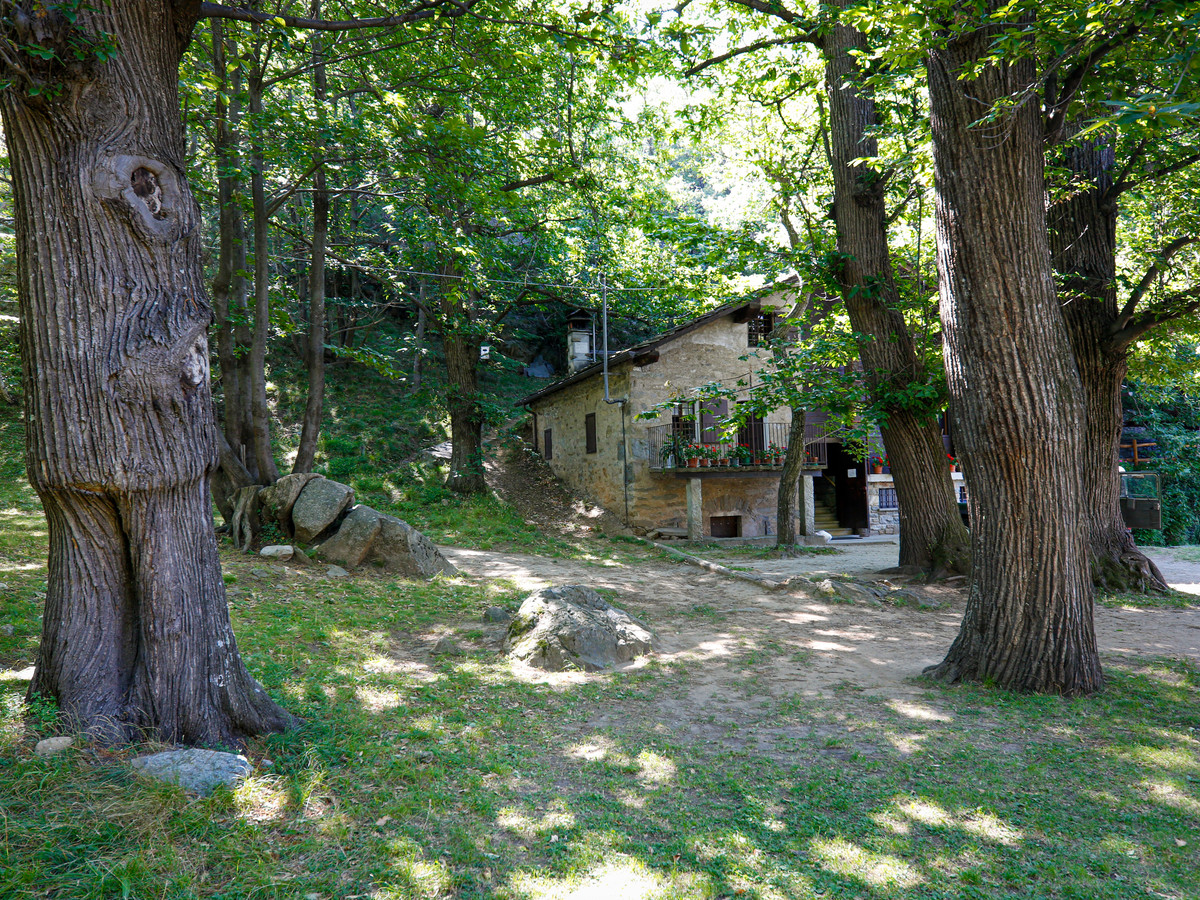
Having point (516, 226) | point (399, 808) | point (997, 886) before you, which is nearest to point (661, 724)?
point (399, 808)

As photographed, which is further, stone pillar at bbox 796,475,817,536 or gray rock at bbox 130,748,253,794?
stone pillar at bbox 796,475,817,536

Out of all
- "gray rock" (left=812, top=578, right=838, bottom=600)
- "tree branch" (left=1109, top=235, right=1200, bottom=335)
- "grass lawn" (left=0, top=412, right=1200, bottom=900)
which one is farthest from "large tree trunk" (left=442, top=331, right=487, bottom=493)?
"tree branch" (left=1109, top=235, right=1200, bottom=335)

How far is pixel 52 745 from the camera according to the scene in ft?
9.68

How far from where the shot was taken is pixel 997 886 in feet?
8.33

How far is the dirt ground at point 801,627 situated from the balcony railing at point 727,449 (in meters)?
5.04

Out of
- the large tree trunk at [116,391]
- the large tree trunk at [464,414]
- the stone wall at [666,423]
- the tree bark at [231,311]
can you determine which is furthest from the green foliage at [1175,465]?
the large tree trunk at [116,391]

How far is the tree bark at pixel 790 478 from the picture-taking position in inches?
544

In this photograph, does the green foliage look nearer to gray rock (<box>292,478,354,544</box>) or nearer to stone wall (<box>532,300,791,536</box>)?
stone wall (<box>532,300,791,536</box>)

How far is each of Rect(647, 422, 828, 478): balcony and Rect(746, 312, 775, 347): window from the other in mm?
2268

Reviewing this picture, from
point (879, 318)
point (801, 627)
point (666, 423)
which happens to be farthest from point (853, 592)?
point (666, 423)

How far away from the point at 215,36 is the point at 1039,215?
29.4 feet

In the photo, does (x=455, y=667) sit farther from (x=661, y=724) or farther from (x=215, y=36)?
(x=215, y=36)

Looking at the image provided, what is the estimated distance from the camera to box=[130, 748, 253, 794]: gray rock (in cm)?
288

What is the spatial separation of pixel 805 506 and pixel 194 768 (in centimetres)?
1605
